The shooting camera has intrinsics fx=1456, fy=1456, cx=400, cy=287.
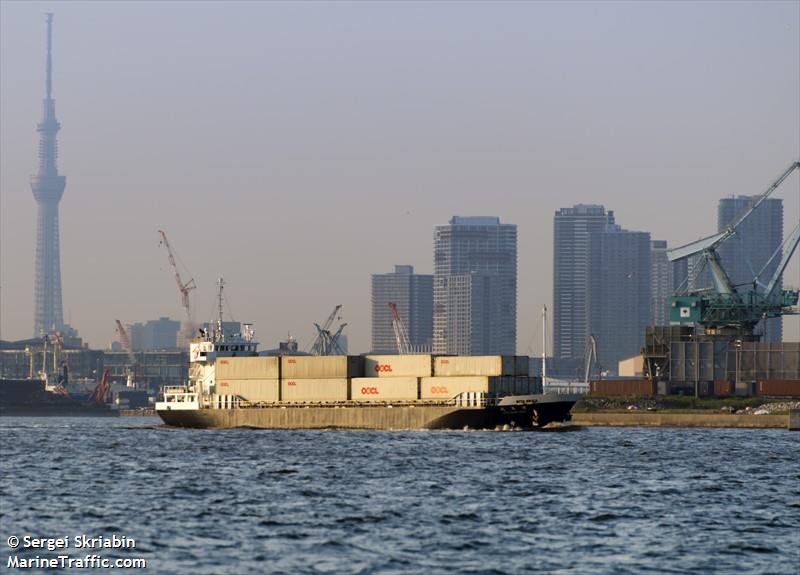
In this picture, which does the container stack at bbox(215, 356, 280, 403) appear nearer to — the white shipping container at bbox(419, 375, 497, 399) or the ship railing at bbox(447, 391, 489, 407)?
the white shipping container at bbox(419, 375, 497, 399)

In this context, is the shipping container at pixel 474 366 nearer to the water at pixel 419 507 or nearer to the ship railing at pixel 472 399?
the ship railing at pixel 472 399

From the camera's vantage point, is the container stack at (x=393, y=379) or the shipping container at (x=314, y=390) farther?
the shipping container at (x=314, y=390)

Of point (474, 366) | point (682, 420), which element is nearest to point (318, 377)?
point (474, 366)

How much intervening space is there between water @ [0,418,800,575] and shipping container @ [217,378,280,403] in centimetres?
3281

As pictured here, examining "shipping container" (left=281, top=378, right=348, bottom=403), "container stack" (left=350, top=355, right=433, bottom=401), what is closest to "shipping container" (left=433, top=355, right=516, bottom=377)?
"container stack" (left=350, top=355, right=433, bottom=401)

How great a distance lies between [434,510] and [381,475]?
18467 millimetres

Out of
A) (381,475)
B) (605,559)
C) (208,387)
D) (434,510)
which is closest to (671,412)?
(208,387)

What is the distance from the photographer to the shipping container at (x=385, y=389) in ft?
449

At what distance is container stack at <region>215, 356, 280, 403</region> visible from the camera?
142 metres

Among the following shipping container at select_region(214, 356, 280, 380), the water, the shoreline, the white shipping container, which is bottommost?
the shoreline

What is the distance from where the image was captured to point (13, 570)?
44.9 m

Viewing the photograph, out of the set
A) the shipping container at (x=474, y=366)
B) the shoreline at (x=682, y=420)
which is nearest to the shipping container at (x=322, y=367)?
the shipping container at (x=474, y=366)

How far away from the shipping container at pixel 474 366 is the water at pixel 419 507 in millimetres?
25406

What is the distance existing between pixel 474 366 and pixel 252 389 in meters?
23.0
